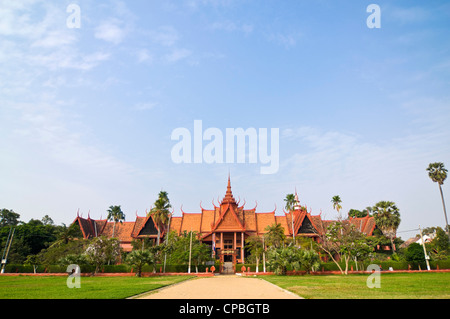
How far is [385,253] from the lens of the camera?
154ft

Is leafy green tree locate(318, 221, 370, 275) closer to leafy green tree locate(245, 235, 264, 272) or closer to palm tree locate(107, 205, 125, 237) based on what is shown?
leafy green tree locate(245, 235, 264, 272)

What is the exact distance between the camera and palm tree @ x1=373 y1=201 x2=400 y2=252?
47.4 m

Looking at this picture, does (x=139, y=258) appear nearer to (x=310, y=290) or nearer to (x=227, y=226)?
(x=310, y=290)

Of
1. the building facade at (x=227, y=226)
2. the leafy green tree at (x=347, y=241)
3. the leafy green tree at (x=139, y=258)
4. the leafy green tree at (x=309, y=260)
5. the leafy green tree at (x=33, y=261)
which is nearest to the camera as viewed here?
the leafy green tree at (x=309, y=260)

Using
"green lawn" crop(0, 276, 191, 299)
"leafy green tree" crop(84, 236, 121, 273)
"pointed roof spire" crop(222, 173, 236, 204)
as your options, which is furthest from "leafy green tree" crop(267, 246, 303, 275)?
"pointed roof spire" crop(222, 173, 236, 204)

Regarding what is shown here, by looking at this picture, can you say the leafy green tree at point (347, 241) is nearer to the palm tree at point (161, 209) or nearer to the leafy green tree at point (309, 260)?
the leafy green tree at point (309, 260)

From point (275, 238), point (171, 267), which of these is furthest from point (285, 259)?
point (171, 267)

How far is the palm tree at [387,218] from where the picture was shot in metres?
47.4

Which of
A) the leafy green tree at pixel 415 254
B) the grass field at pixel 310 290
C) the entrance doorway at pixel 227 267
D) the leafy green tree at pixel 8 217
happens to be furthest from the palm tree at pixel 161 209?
the leafy green tree at pixel 8 217

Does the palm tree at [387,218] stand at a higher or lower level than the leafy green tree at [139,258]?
higher

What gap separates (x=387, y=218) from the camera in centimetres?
4800
